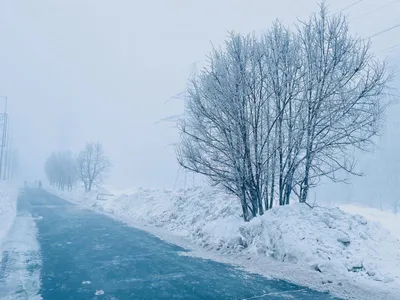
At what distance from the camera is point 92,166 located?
48.1 meters

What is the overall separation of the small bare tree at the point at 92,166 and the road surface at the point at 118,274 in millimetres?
35516

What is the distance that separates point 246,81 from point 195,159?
340 centimetres

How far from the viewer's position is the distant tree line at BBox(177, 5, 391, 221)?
37.6ft

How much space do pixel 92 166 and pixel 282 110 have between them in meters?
40.1

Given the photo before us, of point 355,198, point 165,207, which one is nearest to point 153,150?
point 355,198

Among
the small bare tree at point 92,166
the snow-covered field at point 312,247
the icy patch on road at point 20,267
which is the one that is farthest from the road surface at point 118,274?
the small bare tree at point 92,166

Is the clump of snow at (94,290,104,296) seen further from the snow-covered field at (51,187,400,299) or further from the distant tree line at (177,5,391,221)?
the distant tree line at (177,5,391,221)

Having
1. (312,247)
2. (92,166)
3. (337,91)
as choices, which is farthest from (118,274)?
(92,166)

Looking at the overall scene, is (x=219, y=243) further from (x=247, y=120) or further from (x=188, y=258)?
(x=247, y=120)

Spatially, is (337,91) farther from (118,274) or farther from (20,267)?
(20,267)

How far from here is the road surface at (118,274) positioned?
6789 mm

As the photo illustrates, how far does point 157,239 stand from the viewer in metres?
13.6

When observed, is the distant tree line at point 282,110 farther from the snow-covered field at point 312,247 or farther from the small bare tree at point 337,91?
the snow-covered field at point 312,247

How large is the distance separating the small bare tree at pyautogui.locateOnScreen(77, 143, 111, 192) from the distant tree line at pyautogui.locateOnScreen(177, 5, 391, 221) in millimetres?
37167
